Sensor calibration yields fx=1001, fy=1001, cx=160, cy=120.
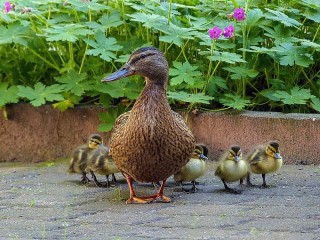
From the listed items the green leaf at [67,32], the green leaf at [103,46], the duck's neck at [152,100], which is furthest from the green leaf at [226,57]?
the duck's neck at [152,100]

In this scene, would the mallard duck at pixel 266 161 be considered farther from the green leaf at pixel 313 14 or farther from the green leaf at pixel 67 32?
the green leaf at pixel 67 32

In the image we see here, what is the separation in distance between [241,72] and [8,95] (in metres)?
2.03

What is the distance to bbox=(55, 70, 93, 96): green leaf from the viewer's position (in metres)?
8.25

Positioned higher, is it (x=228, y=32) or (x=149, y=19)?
(x=149, y=19)

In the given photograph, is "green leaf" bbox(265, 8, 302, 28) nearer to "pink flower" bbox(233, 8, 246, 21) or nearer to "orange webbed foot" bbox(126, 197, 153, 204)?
"pink flower" bbox(233, 8, 246, 21)

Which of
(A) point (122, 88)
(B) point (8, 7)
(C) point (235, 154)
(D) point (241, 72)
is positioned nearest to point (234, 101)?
(D) point (241, 72)

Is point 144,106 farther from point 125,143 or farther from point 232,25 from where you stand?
point 232,25

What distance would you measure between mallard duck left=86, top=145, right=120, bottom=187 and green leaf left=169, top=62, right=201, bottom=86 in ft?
3.01

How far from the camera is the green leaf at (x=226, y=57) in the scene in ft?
25.2

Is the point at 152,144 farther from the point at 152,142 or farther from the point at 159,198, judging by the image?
the point at 159,198

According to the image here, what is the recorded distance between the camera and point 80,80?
8.30 m

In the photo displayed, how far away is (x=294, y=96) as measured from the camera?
7891mm

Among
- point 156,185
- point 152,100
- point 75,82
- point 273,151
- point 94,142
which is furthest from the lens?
point 75,82

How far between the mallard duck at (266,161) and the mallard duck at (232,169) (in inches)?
5.4
